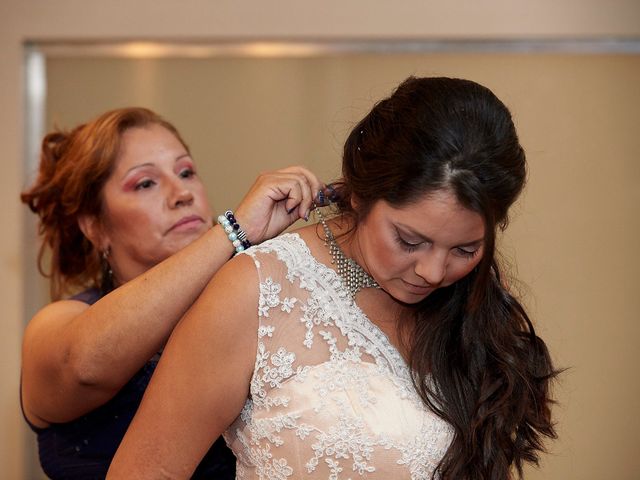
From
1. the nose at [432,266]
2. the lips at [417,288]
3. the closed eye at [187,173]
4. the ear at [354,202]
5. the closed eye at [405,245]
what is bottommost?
the closed eye at [187,173]

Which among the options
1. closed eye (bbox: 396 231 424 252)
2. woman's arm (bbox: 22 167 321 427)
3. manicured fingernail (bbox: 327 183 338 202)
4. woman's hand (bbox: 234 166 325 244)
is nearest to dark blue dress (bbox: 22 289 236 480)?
woman's arm (bbox: 22 167 321 427)

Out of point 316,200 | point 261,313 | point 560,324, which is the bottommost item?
point 560,324

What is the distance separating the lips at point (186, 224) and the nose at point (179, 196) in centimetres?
4

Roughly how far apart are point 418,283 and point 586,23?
268 cm

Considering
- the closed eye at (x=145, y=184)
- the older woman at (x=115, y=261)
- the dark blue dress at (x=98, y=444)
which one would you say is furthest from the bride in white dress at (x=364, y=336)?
the closed eye at (x=145, y=184)

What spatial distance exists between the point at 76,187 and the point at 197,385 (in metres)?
0.98

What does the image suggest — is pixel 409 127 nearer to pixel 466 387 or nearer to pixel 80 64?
pixel 466 387

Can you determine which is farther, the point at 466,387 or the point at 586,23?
the point at 586,23

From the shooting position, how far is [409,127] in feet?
5.70

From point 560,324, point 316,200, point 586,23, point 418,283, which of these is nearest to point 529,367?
point 418,283

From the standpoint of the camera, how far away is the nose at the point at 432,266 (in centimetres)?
172

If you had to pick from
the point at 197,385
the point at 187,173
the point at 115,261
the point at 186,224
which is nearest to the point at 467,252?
the point at 197,385

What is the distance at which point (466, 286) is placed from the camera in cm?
203

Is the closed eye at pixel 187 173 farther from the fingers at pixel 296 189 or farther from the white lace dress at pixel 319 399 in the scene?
the white lace dress at pixel 319 399
